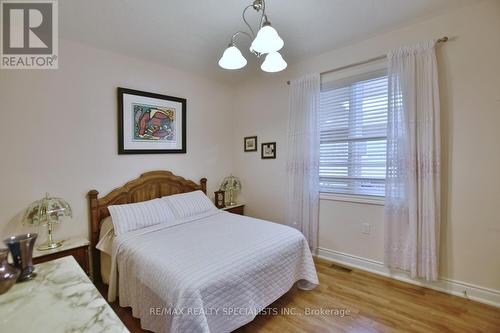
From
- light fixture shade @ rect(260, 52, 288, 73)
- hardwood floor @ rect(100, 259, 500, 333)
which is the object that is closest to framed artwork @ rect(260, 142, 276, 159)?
light fixture shade @ rect(260, 52, 288, 73)

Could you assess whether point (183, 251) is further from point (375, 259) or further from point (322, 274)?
point (375, 259)

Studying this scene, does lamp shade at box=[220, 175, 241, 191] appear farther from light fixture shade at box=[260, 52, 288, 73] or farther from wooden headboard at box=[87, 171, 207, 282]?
light fixture shade at box=[260, 52, 288, 73]

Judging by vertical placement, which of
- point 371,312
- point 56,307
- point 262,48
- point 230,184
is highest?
point 262,48

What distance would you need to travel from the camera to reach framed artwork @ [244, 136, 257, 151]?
3689mm

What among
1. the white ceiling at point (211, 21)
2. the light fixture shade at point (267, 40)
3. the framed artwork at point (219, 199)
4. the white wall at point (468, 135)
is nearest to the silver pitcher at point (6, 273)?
the light fixture shade at point (267, 40)

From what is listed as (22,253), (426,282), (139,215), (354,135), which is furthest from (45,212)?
(426,282)

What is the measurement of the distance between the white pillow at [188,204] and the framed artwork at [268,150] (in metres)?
1.10

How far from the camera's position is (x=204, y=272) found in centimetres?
155

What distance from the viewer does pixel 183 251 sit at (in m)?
1.84

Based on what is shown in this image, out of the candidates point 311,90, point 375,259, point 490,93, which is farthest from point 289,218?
point 490,93

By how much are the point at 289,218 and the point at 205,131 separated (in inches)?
69.6

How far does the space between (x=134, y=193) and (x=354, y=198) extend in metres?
2.57

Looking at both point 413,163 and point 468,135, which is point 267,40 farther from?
point 468,135

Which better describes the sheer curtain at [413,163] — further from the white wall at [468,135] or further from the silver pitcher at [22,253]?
the silver pitcher at [22,253]
